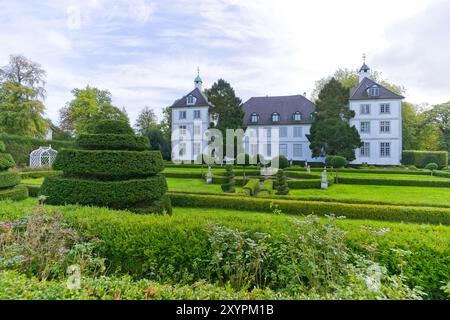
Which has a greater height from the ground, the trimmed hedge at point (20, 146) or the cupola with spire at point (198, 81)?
the cupola with spire at point (198, 81)

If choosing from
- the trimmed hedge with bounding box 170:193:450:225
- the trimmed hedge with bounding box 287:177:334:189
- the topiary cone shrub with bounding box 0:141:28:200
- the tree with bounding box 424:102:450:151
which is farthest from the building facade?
the tree with bounding box 424:102:450:151

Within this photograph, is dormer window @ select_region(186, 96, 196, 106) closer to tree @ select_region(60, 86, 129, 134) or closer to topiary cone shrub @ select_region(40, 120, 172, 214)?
tree @ select_region(60, 86, 129, 134)

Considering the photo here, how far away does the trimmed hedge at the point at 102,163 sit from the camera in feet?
21.8

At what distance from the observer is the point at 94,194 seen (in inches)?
251

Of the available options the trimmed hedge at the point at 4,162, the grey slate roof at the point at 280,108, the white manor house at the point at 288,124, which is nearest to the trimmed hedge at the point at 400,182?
the white manor house at the point at 288,124

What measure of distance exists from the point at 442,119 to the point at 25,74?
2371 inches

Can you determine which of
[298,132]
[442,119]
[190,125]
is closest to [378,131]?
[298,132]

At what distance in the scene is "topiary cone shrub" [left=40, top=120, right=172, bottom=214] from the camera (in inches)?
254

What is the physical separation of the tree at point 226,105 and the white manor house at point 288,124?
11.8 ft

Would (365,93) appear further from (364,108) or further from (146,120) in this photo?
(146,120)

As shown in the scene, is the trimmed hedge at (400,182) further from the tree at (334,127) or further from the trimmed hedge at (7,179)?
the trimmed hedge at (7,179)

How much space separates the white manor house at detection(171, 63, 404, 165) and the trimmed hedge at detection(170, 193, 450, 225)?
22017 millimetres

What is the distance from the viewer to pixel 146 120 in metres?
49.8
